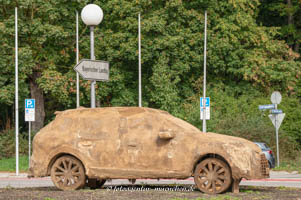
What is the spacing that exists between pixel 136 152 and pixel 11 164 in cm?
1777

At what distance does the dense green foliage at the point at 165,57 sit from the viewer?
33.8m

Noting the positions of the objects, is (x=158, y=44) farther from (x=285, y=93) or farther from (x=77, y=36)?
(x=285, y=93)

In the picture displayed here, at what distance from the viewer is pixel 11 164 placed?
29672 mm

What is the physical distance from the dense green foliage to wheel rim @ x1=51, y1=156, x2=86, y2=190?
19.3 m

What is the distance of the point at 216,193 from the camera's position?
12.7 m

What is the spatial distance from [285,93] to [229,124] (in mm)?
7670

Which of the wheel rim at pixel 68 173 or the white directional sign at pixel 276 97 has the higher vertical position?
the white directional sign at pixel 276 97

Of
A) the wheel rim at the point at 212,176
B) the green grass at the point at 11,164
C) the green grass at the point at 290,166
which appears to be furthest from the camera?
the green grass at the point at 11,164

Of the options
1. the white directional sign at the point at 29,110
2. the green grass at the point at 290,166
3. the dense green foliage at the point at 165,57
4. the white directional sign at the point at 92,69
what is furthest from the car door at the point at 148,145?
the dense green foliage at the point at 165,57

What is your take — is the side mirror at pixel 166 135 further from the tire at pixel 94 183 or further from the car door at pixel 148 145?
the tire at pixel 94 183

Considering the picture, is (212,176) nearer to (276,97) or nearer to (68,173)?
(68,173)

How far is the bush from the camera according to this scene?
107 feet

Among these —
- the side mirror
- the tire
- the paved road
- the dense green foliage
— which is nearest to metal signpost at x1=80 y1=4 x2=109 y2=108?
the tire

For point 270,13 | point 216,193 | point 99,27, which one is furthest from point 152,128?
point 270,13
